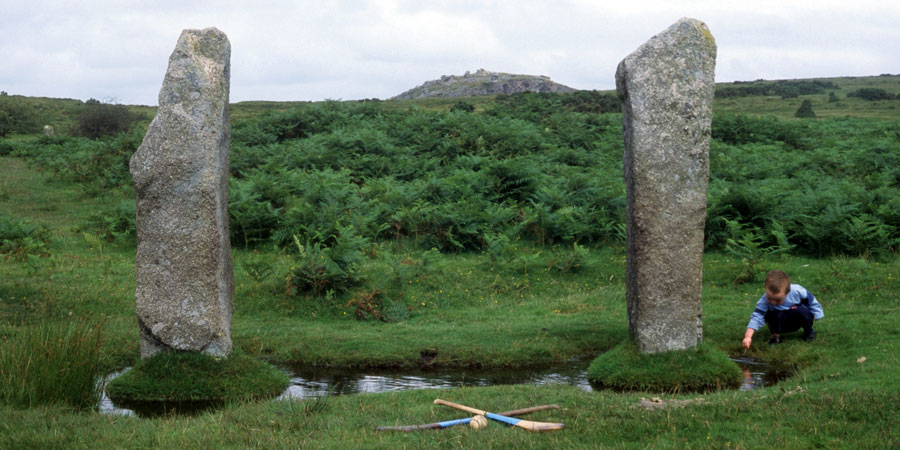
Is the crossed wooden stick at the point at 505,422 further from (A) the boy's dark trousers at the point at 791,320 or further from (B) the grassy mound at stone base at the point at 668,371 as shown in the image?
(A) the boy's dark trousers at the point at 791,320

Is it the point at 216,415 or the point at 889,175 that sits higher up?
the point at 889,175

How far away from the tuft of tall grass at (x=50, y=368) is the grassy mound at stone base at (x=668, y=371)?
6.02m

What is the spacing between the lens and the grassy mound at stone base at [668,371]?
9.08 meters

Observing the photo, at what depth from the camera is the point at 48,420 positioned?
22.9 feet

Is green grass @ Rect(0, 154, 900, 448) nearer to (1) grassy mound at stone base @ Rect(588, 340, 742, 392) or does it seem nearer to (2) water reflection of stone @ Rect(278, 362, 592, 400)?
(2) water reflection of stone @ Rect(278, 362, 592, 400)

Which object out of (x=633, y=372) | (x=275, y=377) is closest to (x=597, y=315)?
(x=633, y=372)

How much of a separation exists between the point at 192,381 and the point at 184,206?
2107 millimetres

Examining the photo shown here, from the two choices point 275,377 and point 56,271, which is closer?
point 275,377

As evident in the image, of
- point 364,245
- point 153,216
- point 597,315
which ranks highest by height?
point 153,216

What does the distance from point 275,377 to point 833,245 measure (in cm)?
1221

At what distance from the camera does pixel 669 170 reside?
9.32m

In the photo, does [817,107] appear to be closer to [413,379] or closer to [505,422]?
[413,379]

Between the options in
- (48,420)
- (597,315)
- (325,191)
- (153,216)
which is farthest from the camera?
(325,191)

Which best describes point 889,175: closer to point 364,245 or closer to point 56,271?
point 364,245
